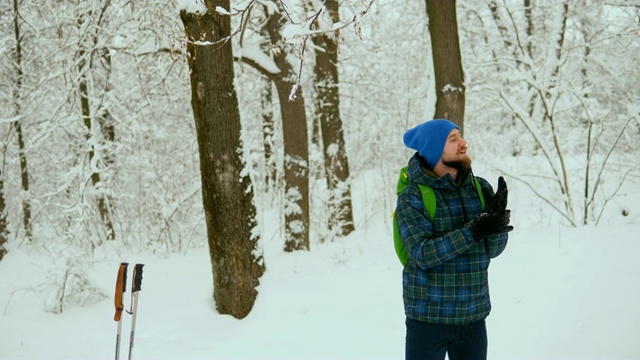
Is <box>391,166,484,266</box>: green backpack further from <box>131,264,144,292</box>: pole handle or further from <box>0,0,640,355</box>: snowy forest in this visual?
<box>131,264,144,292</box>: pole handle

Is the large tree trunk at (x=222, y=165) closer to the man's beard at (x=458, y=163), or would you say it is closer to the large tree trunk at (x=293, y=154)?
the large tree trunk at (x=293, y=154)

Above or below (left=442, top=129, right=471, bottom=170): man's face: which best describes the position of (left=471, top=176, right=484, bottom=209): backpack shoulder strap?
below

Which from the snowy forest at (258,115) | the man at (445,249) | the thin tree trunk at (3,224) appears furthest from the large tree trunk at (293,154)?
the thin tree trunk at (3,224)

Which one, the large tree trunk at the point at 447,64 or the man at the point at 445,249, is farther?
the large tree trunk at the point at 447,64

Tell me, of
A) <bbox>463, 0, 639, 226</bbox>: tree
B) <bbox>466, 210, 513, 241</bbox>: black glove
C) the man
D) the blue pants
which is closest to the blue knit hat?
the man

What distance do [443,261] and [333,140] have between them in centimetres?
806

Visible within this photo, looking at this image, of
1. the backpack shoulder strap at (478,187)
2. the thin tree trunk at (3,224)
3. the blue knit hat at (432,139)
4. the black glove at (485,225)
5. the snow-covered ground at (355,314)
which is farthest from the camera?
the thin tree trunk at (3,224)

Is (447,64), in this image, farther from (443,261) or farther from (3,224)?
(3,224)

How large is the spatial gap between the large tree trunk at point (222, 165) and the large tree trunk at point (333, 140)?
4.60 m

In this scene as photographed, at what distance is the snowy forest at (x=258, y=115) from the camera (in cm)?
546

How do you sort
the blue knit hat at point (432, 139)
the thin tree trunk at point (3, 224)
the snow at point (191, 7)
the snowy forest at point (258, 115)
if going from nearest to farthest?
the blue knit hat at point (432, 139), the snow at point (191, 7), the snowy forest at point (258, 115), the thin tree trunk at point (3, 224)

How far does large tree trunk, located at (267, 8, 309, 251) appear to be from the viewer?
8.24 meters

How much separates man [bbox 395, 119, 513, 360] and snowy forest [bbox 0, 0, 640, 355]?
79 centimetres

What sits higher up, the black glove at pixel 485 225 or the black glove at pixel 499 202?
the black glove at pixel 499 202
